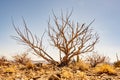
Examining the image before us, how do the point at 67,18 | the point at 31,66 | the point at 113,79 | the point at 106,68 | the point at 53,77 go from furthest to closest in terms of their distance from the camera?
the point at 67,18 < the point at 31,66 < the point at 106,68 < the point at 113,79 < the point at 53,77

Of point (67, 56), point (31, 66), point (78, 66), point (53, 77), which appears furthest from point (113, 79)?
point (67, 56)

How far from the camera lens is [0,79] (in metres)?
6.42

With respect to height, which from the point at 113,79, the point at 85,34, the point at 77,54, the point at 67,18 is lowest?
the point at 113,79

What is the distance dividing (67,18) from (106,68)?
5.40 metres

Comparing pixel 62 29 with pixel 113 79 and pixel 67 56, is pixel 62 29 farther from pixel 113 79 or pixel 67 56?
pixel 113 79

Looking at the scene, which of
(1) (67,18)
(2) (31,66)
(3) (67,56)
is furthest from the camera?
(1) (67,18)

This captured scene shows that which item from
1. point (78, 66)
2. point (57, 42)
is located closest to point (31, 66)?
point (78, 66)

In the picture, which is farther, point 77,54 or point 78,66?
point 77,54

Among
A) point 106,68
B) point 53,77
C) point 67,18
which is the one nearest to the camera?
point 53,77

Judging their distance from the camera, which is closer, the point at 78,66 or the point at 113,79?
the point at 113,79

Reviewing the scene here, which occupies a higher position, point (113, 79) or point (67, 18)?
point (67, 18)

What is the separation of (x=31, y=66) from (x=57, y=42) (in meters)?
3.20

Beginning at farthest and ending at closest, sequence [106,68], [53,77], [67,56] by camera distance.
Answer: [67,56] → [106,68] → [53,77]

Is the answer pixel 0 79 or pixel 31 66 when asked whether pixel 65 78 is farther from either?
pixel 31 66
